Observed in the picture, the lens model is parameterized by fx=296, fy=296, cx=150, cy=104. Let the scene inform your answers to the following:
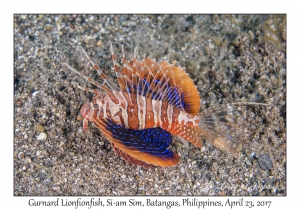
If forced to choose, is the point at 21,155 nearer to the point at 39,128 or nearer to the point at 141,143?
the point at 39,128

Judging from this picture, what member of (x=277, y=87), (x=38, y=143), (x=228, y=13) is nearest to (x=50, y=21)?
(x=38, y=143)

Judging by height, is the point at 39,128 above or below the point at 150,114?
below

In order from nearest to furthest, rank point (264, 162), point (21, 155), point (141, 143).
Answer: point (141, 143), point (21, 155), point (264, 162)

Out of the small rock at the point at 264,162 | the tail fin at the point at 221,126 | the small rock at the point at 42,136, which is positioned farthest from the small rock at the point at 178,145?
the small rock at the point at 42,136

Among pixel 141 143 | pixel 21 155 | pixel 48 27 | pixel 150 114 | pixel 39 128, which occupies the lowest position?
pixel 21 155

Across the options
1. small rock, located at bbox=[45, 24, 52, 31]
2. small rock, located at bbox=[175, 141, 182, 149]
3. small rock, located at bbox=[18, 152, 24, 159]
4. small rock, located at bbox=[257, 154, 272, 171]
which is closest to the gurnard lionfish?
small rock, located at bbox=[175, 141, 182, 149]

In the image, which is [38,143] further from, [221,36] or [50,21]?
[221,36]

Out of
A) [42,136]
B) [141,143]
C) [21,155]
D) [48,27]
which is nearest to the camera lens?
[141,143]

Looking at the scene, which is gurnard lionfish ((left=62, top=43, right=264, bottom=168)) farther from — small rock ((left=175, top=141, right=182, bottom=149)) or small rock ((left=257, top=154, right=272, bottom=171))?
small rock ((left=257, top=154, right=272, bottom=171))

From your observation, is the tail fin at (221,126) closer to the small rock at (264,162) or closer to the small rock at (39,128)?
the small rock at (264,162)

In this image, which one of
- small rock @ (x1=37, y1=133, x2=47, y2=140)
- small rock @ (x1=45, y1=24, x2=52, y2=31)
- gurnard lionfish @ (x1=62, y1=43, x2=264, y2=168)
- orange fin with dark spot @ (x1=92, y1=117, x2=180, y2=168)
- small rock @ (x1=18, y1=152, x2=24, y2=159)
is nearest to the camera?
orange fin with dark spot @ (x1=92, y1=117, x2=180, y2=168)

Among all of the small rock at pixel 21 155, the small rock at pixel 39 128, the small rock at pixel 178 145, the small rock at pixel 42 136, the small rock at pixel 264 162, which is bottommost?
the small rock at pixel 264 162

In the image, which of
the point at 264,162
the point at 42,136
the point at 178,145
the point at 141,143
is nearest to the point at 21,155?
the point at 42,136
